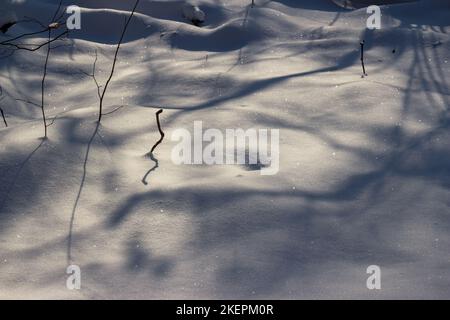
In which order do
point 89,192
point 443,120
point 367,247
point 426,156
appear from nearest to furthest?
point 367,247
point 89,192
point 426,156
point 443,120

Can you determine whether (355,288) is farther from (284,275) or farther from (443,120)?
(443,120)

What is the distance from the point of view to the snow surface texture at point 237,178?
2.58 metres

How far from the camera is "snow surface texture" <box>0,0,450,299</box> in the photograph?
2576mm

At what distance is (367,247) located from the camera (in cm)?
274

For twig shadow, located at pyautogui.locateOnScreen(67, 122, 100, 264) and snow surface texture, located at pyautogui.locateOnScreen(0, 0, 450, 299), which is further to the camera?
twig shadow, located at pyautogui.locateOnScreen(67, 122, 100, 264)

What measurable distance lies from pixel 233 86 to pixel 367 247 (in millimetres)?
2113

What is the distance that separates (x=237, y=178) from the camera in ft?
10.5

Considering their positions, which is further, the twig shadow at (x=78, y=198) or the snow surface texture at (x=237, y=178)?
the twig shadow at (x=78, y=198)

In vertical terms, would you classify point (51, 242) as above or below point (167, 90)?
below

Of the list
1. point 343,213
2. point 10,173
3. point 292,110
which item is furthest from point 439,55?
point 10,173

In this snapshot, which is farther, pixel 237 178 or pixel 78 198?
pixel 237 178

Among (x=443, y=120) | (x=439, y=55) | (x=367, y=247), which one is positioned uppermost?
(x=439, y=55)

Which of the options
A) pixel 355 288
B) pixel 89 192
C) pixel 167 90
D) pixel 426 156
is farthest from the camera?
pixel 167 90

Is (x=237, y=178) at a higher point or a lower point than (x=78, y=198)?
higher
